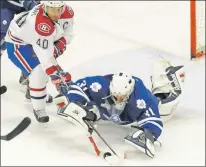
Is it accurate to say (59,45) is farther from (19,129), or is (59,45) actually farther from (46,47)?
(19,129)

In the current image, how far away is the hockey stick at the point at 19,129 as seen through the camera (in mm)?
3363

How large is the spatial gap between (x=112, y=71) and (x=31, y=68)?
92cm

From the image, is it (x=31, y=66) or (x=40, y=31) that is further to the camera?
(x=31, y=66)

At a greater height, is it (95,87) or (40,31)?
(40,31)

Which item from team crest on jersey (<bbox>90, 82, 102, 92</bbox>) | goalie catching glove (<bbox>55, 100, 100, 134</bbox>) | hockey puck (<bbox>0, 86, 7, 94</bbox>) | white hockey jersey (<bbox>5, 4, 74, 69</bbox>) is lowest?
hockey puck (<bbox>0, 86, 7, 94</bbox>)

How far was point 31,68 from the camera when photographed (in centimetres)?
331

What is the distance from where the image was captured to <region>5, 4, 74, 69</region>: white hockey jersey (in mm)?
3156

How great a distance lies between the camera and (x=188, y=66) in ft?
13.6

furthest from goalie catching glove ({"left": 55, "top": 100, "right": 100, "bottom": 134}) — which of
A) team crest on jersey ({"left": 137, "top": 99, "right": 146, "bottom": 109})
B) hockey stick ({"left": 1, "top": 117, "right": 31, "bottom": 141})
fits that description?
hockey stick ({"left": 1, "top": 117, "right": 31, "bottom": 141})

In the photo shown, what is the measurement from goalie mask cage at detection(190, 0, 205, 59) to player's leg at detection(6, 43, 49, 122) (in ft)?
4.18

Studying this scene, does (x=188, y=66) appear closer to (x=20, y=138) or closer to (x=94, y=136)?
(x=94, y=136)

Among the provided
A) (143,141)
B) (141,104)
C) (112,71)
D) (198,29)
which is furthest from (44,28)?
(198,29)

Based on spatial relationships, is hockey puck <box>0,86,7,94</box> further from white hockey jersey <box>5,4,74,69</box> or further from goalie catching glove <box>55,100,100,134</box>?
goalie catching glove <box>55,100,100,134</box>

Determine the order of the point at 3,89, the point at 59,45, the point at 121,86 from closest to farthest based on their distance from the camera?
1. the point at 121,86
2. the point at 59,45
3. the point at 3,89
